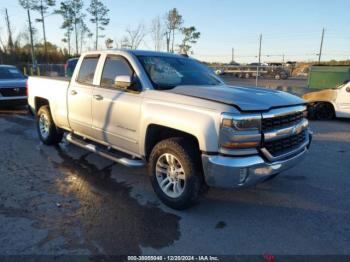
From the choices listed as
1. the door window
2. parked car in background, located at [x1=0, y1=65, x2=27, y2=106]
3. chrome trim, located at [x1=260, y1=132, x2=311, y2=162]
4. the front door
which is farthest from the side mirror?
parked car in background, located at [x1=0, y1=65, x2=27, y2=106]

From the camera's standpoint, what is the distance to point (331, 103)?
1027 cm

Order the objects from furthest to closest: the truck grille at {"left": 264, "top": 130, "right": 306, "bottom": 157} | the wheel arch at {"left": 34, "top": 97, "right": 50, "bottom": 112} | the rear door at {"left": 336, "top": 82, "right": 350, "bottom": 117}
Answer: the rear door at {"left": 336, "top": 82, "right": 350, "bottom": 117}
the wheel arch at {"left": 34, "top": 97, "right": 50, "bottom": 112}
the truck grille at {"left": 264, "top": 130, "right": 306, "bottom": 157}

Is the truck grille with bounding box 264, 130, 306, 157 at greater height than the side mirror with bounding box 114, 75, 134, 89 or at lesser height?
Result: lesser

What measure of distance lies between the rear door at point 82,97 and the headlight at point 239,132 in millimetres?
2686

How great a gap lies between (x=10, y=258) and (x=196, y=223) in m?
1.92

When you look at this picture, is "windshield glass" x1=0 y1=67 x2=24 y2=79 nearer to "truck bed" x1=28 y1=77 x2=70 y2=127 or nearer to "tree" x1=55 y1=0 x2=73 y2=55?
"truck bed" x1=28 y1=77 x2=70 y2=127

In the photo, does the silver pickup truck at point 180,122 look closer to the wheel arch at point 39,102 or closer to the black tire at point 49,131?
the black tire at point 49,131

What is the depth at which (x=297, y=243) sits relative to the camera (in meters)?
3.18

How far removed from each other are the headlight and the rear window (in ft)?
9.26

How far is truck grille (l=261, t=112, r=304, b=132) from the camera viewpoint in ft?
11.3

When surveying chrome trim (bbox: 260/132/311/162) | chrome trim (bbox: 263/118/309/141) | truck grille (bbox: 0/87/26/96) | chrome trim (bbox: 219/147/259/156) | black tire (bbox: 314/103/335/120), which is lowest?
black tire (bbox: 314/103/335/120)

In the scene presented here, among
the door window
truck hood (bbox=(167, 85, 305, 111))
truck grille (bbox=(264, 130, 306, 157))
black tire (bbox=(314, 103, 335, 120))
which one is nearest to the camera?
truck hood (bbox=(167, 85, 305, 111))

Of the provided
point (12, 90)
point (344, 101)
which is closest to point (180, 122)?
point (344, 101)

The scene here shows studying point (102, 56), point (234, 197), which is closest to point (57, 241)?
point (234, 197)
